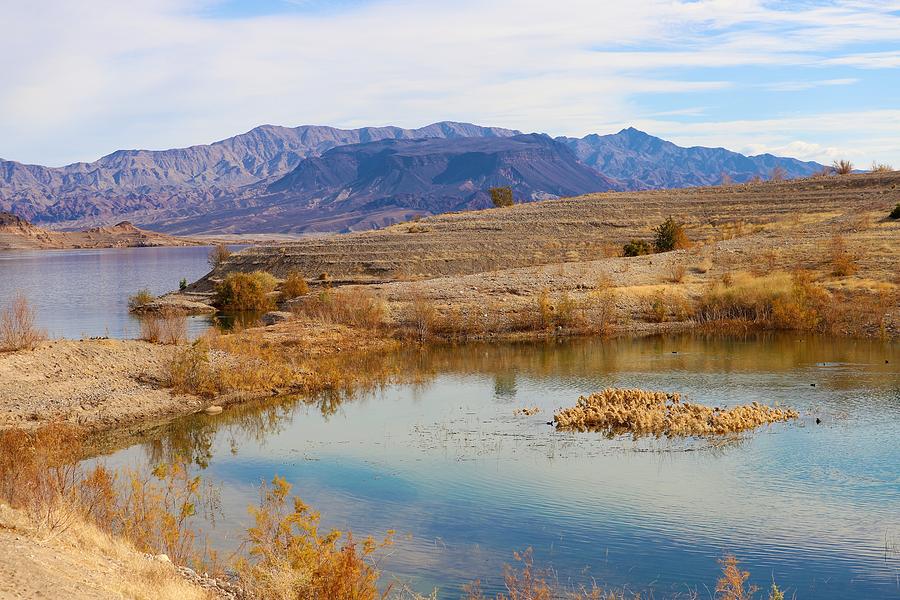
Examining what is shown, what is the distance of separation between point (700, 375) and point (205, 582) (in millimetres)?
20379

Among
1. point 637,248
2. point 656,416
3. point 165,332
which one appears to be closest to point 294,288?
point 637,248

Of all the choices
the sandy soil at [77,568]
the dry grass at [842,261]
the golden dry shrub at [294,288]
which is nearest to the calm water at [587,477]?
the sandy soil at [77,568]

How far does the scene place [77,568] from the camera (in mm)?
10664

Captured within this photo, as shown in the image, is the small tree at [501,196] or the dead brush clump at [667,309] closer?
the dead brush clump at [667,309]

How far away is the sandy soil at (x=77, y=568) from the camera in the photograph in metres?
9.52

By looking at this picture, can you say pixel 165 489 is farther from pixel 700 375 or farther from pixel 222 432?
pixel 700 375

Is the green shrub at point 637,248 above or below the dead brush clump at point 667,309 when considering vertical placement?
above

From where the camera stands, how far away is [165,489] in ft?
58.8

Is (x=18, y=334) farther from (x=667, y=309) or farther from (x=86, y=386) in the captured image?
(x=667, y=309)

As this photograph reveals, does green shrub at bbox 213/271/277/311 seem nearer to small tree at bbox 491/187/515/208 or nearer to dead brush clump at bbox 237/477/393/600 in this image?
small tree at bbox 491/187/515/208

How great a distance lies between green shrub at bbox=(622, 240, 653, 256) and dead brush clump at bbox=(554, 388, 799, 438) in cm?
3266

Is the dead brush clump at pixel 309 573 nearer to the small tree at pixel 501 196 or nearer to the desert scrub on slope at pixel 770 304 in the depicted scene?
the desert scrub on slope at pixel 770 304

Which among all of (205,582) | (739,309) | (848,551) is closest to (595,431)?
(848,551)

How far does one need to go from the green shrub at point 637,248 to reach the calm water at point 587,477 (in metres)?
25.8
